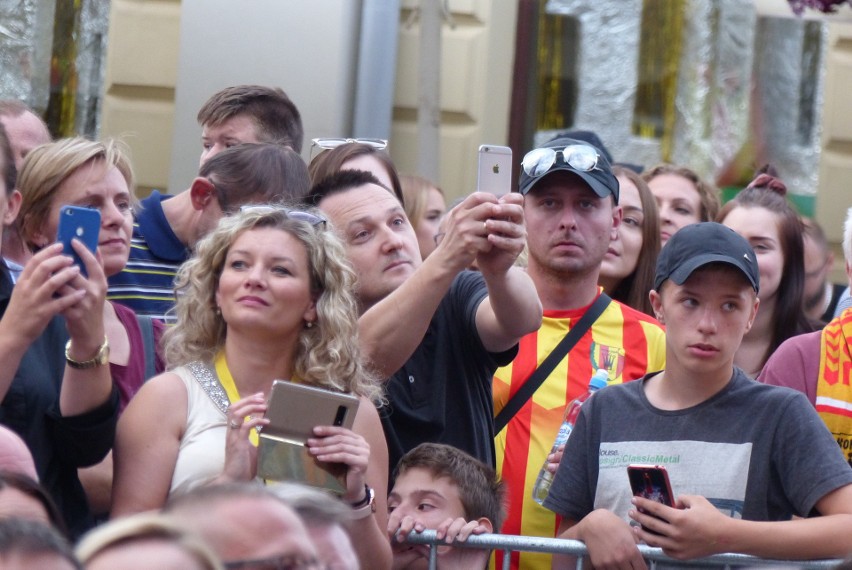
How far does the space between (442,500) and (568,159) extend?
1076 mm

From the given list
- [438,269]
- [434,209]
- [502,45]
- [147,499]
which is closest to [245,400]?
[147,499]

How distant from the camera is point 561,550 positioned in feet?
11.6

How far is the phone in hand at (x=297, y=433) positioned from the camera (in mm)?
3189

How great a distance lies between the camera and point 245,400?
10.7ft

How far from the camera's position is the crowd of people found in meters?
3.31

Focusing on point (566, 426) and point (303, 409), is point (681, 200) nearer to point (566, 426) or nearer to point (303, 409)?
point (566, 426)

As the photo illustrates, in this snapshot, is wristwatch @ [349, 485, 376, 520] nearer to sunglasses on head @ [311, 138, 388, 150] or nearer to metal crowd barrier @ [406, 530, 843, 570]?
metal crowd barrier @ [406, 530, 843, 570]

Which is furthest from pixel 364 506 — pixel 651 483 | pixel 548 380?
pixel 548 380

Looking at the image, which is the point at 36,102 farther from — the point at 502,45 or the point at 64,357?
the point at 64,357

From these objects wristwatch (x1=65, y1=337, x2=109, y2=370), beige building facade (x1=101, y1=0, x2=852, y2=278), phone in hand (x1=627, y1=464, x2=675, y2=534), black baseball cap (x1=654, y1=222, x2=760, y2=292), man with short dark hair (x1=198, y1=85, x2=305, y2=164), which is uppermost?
beige building facade (x1=101, y1=0, x2=852, y2=278)

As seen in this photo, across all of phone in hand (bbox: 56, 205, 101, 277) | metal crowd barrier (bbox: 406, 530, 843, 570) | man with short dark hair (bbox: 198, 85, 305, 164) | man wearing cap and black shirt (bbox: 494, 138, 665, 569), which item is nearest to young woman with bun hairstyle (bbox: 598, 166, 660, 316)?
man wearing cap and black shirt (bbox: 494, 138, 665, 569)

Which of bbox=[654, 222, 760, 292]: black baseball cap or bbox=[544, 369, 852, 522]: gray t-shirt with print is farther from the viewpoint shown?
bbox=[654, 222, 760, 292]: black baseball cap

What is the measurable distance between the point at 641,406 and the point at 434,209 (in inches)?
88.0

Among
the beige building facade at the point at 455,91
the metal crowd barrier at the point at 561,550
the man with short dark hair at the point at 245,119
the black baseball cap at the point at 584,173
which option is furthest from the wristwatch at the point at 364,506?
the beige building facade at the point at 455,91
